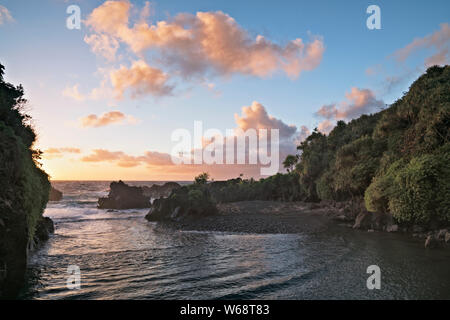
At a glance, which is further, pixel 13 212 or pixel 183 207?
pixel 183 207

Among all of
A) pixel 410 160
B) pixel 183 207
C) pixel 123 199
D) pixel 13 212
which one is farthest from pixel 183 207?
pixel 123 199

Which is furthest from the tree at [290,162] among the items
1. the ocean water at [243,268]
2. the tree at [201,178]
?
the ocean water at [243,268]

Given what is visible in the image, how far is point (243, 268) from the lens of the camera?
59.4 ft

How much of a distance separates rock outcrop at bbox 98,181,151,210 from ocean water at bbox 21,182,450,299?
47.3m

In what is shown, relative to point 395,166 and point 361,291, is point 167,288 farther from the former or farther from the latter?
point 395,166

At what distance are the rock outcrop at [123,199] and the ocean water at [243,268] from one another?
1861 inches

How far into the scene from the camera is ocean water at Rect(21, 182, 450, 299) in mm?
13820

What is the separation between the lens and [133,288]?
1470 centimetres

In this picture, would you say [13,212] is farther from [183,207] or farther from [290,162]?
[290,162]

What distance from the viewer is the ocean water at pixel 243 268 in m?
13.8

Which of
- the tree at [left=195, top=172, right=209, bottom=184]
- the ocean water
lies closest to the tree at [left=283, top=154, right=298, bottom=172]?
the tree at [left=195, top=172, right=209, bottom=184]

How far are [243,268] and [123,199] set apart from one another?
65.8 metres

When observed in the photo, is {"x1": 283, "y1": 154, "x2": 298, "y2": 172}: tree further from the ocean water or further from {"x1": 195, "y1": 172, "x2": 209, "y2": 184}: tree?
the ocean water

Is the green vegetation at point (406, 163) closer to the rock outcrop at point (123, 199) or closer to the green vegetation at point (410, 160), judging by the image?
the green vegetation at point (410, 160)
